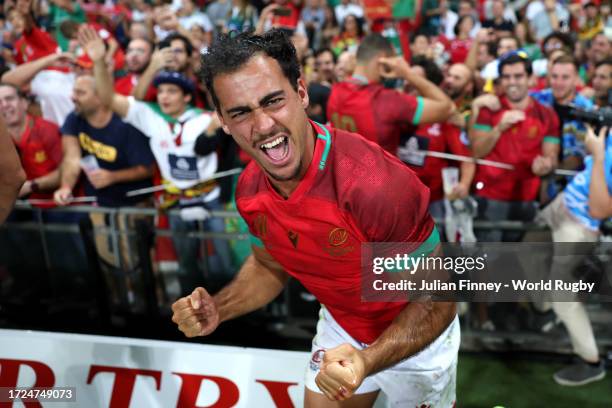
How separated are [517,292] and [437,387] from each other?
5.53ft

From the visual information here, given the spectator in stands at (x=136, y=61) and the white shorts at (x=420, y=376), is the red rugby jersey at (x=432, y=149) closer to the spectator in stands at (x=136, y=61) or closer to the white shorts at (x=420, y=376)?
the white shorts at (x=420, y=376)

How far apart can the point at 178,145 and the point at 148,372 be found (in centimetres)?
232

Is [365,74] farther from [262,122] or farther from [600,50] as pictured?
[600,50]

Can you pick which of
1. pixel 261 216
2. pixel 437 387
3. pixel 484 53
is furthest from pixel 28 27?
pixel 437 387

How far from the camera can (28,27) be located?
724 cm

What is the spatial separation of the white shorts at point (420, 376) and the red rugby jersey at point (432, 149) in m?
2.53

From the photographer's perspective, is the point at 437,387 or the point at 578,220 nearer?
the point at 437,387

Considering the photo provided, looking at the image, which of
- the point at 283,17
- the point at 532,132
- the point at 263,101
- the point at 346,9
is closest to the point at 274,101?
the point at 263,101

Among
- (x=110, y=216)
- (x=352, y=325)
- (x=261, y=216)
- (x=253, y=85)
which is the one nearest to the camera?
(x=253, y=85)

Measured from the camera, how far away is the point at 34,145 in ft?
17.4

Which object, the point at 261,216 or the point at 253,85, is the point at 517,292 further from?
the point at 253,85

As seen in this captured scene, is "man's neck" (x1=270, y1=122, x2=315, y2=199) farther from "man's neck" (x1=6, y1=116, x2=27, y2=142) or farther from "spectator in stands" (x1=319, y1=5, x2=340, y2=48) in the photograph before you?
"spectator in stands" (x1=319, y1=5, x2=340, y2=48)

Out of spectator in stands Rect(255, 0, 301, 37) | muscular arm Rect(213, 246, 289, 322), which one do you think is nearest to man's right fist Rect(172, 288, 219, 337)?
muscular arm Rect(213, 246, 289, 322)

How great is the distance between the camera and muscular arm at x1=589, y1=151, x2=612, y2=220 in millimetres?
3752
